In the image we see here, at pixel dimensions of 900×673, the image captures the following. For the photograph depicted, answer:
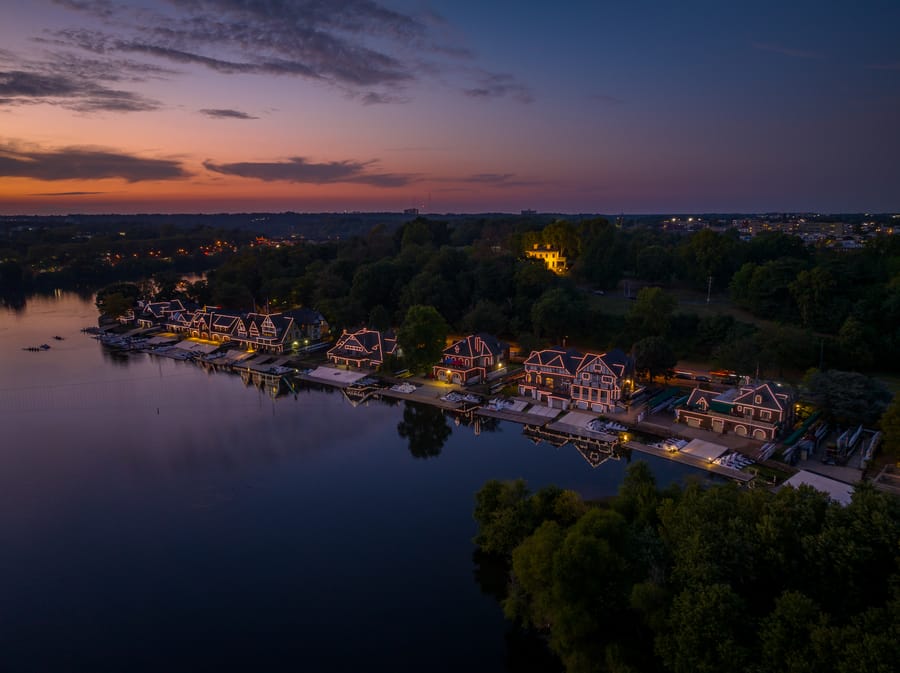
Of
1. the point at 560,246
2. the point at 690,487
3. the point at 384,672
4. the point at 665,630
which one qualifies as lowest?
the point at 384,672

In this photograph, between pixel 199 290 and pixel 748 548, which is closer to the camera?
pixel 748 548

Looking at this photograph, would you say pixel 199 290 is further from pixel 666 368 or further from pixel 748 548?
pixel 748 548

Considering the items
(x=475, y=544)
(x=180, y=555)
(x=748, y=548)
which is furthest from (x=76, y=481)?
(x=748, y=548)

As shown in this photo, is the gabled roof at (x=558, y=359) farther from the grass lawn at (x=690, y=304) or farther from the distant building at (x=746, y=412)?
the grass lawn at (x=690, y=304)

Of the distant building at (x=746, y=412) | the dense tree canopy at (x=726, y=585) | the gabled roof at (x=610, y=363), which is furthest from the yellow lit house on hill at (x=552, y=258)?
the dense tree canopy at (x=726, y=585)

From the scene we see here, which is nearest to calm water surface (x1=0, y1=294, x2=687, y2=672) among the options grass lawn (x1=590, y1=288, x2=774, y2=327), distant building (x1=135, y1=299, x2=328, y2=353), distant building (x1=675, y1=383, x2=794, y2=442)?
distant building (x1=675, y1=383, x2=794, y2=442)

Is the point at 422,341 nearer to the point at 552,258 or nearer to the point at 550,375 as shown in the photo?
the point at 550,375
